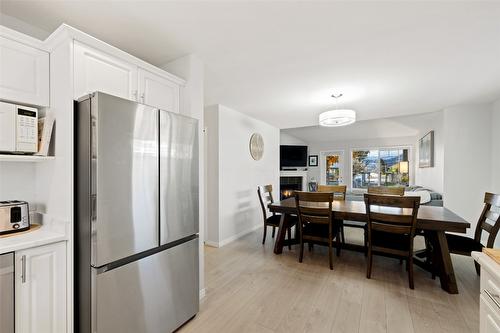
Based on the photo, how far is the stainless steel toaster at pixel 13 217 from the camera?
133cm

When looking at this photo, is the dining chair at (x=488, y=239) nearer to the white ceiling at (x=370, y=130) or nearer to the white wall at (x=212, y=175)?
the white wall at (x=212, y=175)

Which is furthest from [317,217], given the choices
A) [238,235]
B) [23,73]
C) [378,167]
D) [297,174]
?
[378,167]

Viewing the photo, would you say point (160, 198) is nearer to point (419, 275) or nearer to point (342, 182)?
point (419, 275)

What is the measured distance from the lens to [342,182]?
788 cm

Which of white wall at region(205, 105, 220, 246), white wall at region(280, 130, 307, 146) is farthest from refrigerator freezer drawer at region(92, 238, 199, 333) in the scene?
white wall at region(280, 130, 307, 146)

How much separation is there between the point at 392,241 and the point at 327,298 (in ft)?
3.44

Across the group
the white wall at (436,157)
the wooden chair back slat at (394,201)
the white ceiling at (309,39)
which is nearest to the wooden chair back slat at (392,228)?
the wooden chair back slat at (394,201)

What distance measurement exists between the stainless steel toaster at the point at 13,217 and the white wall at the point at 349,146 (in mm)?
7725

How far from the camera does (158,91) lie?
6.41 feet

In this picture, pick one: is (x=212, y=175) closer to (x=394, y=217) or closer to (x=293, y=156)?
(x=394, y=217)

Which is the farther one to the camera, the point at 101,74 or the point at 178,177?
the point at 178,177

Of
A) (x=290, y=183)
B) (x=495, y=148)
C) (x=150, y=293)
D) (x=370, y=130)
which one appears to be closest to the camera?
(x=150, y=293)

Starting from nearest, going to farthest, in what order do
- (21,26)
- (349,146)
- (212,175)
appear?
(21,26) → (212,175) → (349,146)

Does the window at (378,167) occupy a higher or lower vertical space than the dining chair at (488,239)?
higher
